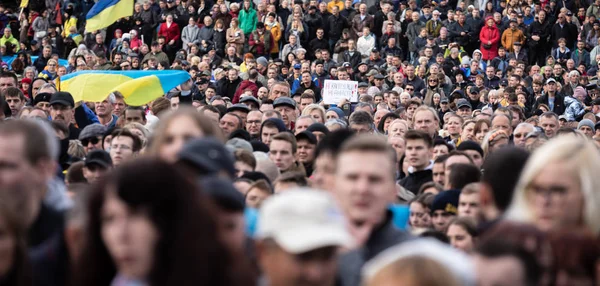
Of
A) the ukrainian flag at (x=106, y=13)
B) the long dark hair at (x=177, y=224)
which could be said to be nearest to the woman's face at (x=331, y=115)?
the ukrainian flag at (x=106, y=13)

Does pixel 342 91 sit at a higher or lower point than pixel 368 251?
lower

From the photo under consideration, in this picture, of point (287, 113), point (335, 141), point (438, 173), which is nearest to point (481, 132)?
point (287, 113)

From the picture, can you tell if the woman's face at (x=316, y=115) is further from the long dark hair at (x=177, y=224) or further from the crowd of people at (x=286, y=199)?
the long dark hair at (x=177, y=224)

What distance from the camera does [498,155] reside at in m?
5.55

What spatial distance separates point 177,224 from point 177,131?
5.75ft

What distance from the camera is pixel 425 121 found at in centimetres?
1312

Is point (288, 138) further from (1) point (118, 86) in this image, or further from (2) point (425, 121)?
(1) point (118, 86)

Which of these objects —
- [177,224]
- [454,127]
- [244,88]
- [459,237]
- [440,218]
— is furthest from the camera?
[244,88]

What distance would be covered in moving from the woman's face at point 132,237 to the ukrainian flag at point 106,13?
19106 millimetres

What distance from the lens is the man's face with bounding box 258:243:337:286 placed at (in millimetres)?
4059

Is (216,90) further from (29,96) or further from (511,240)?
(511,240)

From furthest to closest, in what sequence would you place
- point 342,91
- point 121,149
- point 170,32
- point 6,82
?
point 170,32
point 342,91
point 6,82
point 121,149

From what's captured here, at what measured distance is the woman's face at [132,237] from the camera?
3799 mm

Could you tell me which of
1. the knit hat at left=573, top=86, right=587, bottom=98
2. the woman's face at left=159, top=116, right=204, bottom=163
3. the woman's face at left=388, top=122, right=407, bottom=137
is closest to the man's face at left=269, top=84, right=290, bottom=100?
the woman's face at left=388, top=122, right=407, bottom=137
